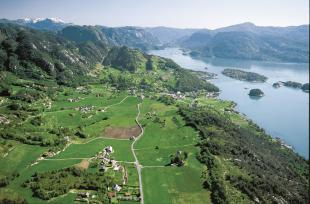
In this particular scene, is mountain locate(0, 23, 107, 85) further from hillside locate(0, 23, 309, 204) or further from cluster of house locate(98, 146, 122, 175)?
cluster of house locate(98, 146, 122, 175)

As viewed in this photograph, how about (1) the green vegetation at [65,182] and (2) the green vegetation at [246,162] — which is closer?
(1) the green vegetation at [65,182]

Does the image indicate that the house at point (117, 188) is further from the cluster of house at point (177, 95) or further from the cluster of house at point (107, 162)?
the cluster of house at point (177, 95)

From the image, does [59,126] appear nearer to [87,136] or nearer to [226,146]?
[87,136]

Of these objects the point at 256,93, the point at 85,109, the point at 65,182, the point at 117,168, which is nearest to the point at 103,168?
the point at 117,168

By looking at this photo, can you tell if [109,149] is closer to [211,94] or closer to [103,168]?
[103,168]

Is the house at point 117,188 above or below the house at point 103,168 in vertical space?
below

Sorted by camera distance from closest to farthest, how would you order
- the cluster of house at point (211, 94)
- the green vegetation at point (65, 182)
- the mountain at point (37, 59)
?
the green vegetation at point (65, 182), the mountain at point (37, 59), the cluster of house at point (211, 94)

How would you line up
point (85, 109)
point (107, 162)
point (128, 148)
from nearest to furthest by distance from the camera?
point (107, 162)
point (128, 148)
point (85, 109)

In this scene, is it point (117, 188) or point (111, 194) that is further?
point (117, 188)

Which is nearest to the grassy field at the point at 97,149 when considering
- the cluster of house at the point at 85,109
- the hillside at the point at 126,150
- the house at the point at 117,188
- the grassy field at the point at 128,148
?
the grassy field at the point at 128,148

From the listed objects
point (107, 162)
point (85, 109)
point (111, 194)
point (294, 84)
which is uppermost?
point (294, 84)

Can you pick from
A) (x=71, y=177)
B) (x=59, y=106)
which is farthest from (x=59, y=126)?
(x=71, y=177)

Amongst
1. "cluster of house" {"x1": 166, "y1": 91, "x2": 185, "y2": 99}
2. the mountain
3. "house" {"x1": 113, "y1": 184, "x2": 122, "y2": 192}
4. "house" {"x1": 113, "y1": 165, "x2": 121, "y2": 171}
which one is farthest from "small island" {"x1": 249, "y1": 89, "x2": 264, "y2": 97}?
"house" {"x1": 113, "y1": 184, "x2": 122, "y2": 192}
